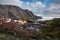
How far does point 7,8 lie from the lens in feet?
31.7

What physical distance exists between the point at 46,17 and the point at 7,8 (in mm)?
2227

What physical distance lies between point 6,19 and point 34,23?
199 cm

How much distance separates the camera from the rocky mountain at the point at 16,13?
9.33 metres

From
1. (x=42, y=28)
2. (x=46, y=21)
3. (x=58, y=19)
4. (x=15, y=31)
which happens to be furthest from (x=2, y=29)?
(x=58, y=19)

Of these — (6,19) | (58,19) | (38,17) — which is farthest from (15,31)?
(58,19)

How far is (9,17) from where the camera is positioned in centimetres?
958

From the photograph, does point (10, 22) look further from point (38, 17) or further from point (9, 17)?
point (38, 17)

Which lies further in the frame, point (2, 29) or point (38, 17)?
point (38, 17)

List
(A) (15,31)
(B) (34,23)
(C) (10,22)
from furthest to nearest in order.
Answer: (B) (34,23), (C) (10,22), (A) (15,31)

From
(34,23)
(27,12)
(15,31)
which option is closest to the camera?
(15,31)

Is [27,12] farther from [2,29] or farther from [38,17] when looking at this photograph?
[2,29]

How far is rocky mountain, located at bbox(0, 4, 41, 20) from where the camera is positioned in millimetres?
9328

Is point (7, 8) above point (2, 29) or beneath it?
above

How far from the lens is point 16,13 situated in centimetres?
934
